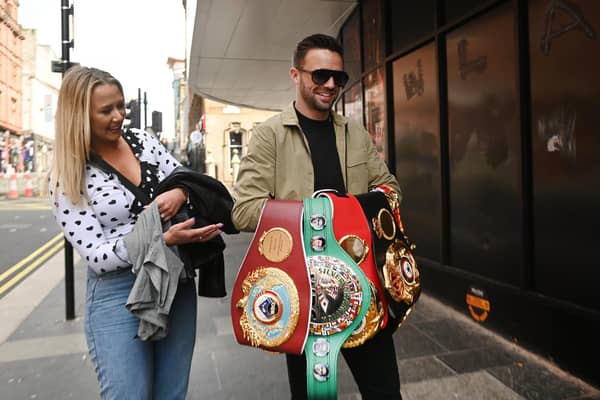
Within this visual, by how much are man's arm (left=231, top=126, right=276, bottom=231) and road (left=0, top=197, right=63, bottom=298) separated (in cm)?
563

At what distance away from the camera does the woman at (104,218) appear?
5.41 ft

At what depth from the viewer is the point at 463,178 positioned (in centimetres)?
445

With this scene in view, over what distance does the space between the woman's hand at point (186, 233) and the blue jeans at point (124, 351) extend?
0.25m

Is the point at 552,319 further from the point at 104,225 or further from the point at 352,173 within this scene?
the point at 104,225

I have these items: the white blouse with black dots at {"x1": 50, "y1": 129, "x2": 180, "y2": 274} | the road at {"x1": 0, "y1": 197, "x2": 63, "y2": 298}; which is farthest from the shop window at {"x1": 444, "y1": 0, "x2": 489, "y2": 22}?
the road at {"x1": 0, "y1": 197, "x2": 63, "y2": 298}

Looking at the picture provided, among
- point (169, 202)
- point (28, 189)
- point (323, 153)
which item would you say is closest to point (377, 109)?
point (323, 153)

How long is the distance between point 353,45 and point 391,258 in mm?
6725

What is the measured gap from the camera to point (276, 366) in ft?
11.3

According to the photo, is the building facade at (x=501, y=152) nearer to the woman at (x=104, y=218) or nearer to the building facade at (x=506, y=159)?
the building facade at (x=506, y=159)

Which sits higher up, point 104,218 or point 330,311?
point 104,218

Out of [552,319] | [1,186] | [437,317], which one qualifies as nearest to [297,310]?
[552,319]

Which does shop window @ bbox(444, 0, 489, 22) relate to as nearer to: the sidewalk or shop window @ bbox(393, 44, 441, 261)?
shop window @ bbox(393, 44, 441, 261)

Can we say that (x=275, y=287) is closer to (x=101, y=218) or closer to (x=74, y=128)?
(x=101, y=218)

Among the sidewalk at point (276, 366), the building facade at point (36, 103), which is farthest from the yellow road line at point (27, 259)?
the building facade at point (36, 103)
